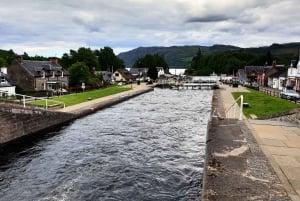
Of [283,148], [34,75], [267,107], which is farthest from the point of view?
[34,75]

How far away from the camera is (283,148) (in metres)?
17.3

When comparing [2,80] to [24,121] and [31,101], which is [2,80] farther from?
[24,121]

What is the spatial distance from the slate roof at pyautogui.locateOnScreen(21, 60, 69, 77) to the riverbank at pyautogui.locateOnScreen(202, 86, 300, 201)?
5818cm

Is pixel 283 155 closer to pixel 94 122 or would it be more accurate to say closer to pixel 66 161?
pixel 66 161

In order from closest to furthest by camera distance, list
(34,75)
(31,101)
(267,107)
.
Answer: (267,107), (31,101), (34,75)

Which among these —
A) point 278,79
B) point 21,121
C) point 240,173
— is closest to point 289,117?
point 240,173

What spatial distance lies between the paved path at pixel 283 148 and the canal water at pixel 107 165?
386 centimetres

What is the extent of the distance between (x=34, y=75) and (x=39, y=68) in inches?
137

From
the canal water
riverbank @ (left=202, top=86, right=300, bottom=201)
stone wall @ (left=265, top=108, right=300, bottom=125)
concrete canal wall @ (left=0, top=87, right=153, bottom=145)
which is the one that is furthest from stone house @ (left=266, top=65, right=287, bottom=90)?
riverbank @ (left=202, top=86, right=300, bottom=201)

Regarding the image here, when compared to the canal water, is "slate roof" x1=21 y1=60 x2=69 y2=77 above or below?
above

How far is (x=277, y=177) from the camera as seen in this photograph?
12289 mm

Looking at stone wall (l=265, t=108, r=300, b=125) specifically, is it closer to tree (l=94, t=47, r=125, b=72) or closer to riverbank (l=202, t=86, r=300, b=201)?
riverbank (l=202, t=86, r=300, b=201)

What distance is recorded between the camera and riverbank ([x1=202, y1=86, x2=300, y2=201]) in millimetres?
10685

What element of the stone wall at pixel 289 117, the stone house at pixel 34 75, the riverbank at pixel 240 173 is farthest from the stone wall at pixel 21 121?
the stone house at pixel 34 75
